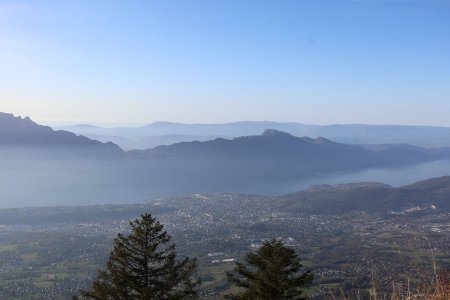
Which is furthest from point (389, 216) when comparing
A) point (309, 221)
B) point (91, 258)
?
point (91, 258)

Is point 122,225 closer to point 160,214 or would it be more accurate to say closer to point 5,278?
point 160,214

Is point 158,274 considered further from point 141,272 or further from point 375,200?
point 375,200

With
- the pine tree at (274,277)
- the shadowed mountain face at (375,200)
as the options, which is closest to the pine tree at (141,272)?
the pine tree at (274,277)

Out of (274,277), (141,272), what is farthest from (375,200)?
(141,272)

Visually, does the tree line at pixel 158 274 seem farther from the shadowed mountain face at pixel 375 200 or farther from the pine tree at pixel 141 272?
the shadowed mountain face at pixel 375 200

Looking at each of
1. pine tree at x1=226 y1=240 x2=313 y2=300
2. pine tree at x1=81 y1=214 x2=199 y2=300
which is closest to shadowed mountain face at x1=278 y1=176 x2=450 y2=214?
pine tree at x1=226 y1=240 x2=313 y2=300
